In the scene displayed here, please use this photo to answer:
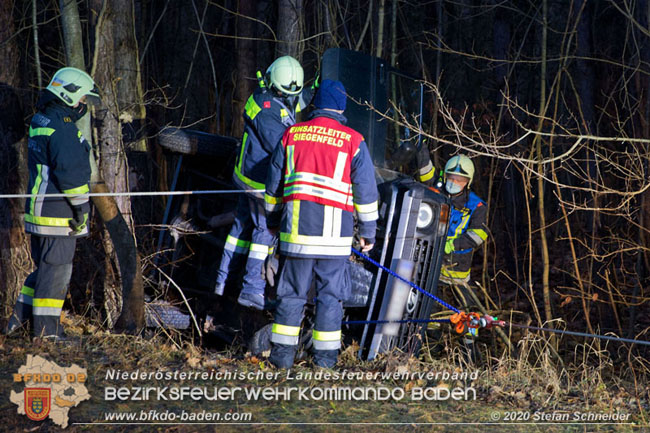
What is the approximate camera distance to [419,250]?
229 inches

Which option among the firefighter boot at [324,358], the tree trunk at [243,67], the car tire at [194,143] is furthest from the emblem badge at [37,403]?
the tree trunk at [243,67]

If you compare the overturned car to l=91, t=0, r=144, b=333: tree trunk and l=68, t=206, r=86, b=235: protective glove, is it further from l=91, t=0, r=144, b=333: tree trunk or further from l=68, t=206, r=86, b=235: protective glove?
l=68, t=206, r=86, b=235: protective glove

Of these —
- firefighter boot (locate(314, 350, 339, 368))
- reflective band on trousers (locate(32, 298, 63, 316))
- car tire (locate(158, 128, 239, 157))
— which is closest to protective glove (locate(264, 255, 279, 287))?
firefighter boot (locate(314, 350, 339, 368))

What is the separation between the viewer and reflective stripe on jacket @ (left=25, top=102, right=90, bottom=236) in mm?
5480

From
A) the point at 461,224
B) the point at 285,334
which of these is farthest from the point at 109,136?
the point at 461,224

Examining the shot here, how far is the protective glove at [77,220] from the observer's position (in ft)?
18.5

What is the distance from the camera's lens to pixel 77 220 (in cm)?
565

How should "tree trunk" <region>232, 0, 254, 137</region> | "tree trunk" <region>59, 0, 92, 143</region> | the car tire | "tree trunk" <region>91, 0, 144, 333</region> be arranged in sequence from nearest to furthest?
the car tire
"tree trunk" <region>59, 0, 92, 143</region>
"tree trunk" <region>91, 0, 144, 333</region>
"tree trunk" <region>232, 0, 254, 137</region>

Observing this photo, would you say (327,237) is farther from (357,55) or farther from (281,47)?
(281,47)

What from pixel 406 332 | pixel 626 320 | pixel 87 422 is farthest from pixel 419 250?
pixel 626 320

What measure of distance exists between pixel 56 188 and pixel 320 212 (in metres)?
2.15

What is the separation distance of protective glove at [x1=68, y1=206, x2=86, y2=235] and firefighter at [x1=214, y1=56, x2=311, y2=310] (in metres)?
1.15

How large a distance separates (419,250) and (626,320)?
4914 mm

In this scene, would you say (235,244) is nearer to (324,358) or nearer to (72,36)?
(324,358)
